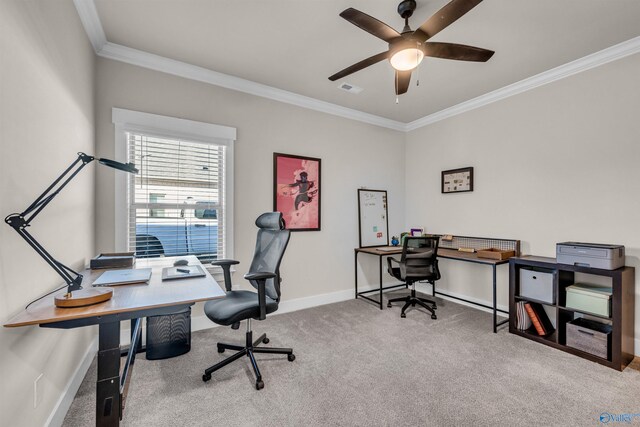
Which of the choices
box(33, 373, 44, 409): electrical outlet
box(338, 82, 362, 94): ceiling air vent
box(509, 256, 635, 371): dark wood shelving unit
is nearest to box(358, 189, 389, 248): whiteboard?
box(338, 82, 362, 94): ceiling air vent

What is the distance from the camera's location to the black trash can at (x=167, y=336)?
7.91 feet

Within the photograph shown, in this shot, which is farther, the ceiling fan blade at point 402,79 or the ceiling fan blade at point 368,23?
the ceiling fan blade at point 402,79

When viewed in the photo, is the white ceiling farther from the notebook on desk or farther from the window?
the notebook on desk

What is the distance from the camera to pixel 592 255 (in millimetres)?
2441

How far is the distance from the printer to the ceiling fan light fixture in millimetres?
2140

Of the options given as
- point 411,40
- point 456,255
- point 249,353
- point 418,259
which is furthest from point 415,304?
point 411,40

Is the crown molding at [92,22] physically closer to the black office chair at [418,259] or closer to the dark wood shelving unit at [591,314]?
the black office chair at [418,259]

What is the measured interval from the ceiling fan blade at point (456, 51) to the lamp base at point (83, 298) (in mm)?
2422

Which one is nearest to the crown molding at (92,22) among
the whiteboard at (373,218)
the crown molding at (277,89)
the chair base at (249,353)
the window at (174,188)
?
the crown molding at (277,89)

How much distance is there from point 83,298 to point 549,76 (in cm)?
430

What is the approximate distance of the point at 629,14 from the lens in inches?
84.4

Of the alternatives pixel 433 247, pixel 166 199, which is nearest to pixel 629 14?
pixel 433 247

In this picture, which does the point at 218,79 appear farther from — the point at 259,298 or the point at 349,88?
the point at 259,298

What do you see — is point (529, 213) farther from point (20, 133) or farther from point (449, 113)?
point (20, 133)
